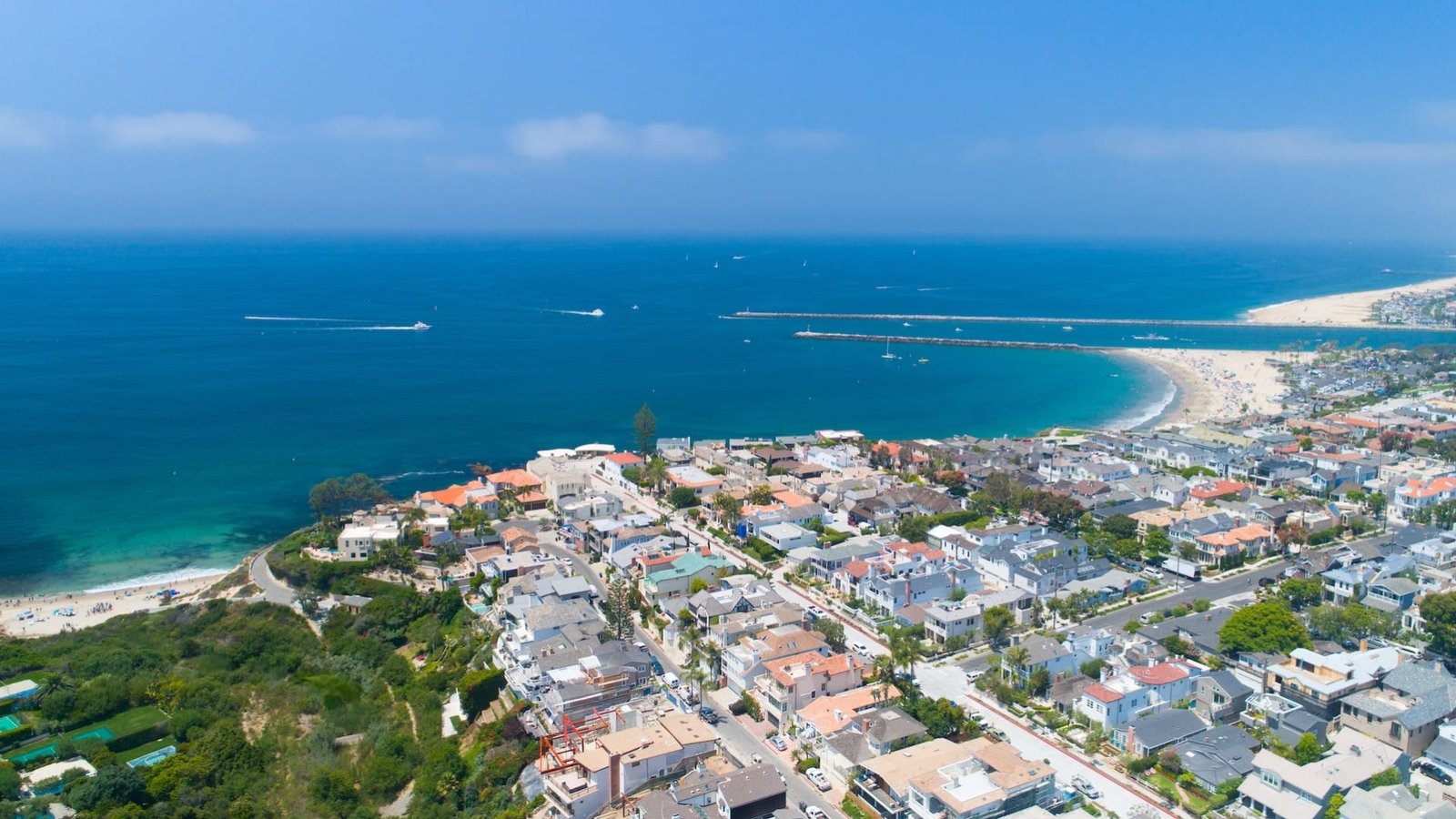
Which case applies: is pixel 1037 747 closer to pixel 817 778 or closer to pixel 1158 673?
pixel 1158 673

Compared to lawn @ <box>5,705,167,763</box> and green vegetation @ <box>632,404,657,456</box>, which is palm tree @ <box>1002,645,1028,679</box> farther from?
green vegetation @ <box>632,404,657,456</box>

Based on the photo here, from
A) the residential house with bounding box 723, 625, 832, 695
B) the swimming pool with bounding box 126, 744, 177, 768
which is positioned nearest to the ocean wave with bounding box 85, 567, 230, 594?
the swimming pool with bounding box 126, 744, 177, 768

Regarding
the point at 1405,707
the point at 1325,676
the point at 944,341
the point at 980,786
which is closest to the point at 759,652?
the point at 980,786

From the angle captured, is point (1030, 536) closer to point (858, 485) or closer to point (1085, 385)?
point (858, 485)

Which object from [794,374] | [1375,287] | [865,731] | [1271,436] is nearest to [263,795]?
[865,731]

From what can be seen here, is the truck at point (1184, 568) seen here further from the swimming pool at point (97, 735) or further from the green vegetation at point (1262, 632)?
the swimming pool at point (97, 735)

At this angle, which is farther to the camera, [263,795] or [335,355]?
[335,355]
